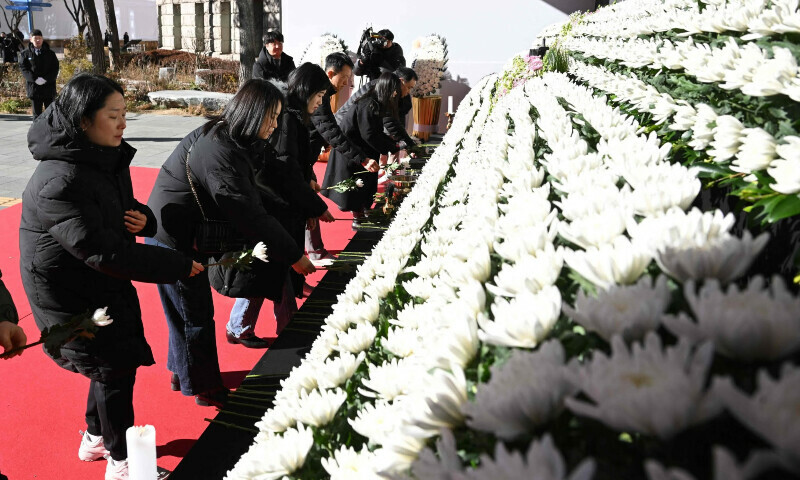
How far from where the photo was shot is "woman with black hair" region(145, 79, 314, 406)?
11.3ft

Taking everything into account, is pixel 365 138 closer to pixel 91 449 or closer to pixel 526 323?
pixel 91 449

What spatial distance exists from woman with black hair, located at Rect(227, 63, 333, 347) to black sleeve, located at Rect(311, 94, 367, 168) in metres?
1.18

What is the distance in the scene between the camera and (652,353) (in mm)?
600

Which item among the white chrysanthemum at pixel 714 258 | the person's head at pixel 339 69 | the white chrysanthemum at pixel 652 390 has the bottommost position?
the white chrysanthemum at pixel 652 390

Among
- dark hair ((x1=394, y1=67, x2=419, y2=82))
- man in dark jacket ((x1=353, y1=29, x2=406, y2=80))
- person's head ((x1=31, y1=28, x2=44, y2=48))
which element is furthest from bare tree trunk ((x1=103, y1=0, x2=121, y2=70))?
dark hair ((x1=394, y1=67, x2=419, y2=82))

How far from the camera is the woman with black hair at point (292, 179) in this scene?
14.4ft

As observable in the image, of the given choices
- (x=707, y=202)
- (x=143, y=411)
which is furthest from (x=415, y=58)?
(x=707, y=202)

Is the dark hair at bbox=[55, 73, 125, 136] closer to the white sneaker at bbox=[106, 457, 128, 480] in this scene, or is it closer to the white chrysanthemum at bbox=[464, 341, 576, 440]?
the white sneaker at bbox=[106, 457, 128, 480]

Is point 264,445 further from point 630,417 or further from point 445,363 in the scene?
point 630,417

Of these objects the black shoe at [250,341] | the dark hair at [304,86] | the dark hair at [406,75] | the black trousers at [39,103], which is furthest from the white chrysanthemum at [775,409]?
the black trousers at [39,103]

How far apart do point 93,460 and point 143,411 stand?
44 centimetres

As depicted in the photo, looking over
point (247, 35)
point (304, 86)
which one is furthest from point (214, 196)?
point (247, 35)

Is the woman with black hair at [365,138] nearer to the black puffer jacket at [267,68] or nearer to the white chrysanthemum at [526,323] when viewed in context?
the black puffer jacket at [267,68]

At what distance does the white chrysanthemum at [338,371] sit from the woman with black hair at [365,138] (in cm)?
531
